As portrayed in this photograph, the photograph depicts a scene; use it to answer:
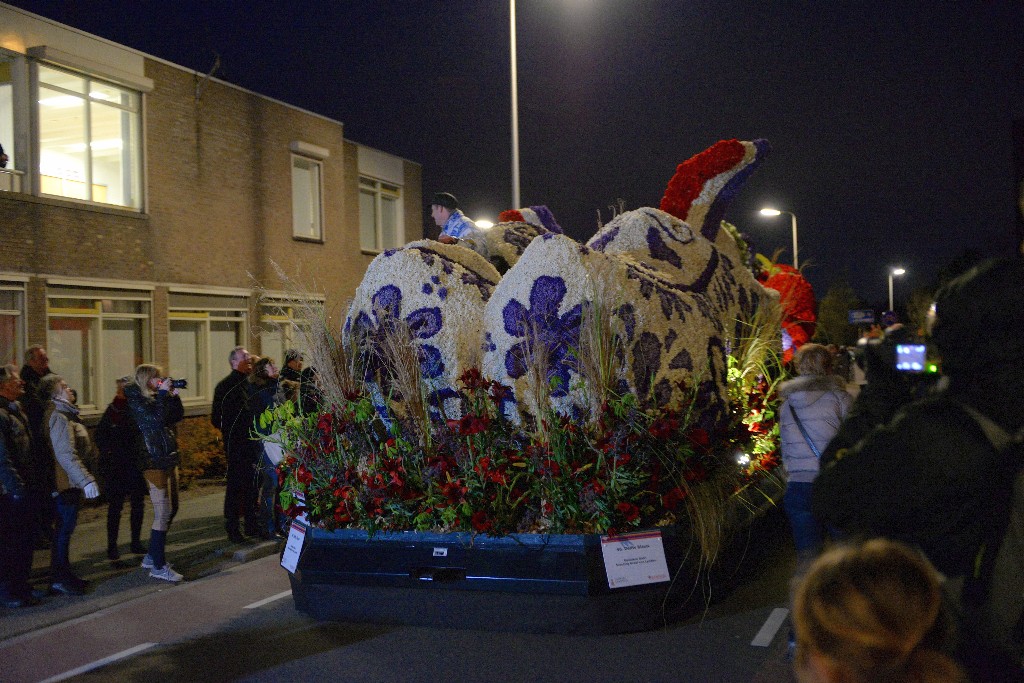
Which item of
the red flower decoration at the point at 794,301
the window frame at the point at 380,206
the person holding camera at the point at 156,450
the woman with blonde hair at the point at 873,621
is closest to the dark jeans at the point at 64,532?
the person holding camera at the point at 156,450

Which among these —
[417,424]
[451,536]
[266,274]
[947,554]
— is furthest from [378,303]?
[266,274]

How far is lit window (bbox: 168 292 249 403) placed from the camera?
1680 centimetres

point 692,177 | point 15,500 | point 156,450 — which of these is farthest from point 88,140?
point 692,177

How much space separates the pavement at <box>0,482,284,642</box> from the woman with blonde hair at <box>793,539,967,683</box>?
6.51 metres

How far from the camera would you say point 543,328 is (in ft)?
18.0

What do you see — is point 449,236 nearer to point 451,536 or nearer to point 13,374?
point 451,536

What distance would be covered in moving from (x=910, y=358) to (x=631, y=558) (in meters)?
2.60

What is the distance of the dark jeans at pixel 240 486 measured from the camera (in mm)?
9789

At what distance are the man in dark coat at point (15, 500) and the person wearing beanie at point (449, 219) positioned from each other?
356 centimetres

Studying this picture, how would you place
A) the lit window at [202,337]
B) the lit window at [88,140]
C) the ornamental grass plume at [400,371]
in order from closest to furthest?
the ornamental grass plume at [400,371] < the lit window at [88,140] < the lit window at [202,337]

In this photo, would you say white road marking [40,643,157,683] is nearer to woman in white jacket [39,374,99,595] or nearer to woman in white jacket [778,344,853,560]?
woman in white jacket [39,374,99,595]

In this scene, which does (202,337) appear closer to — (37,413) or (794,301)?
(37,413)

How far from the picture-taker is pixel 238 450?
9.91 metres

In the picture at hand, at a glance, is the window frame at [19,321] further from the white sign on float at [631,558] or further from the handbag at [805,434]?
the handbag at [805,434]
